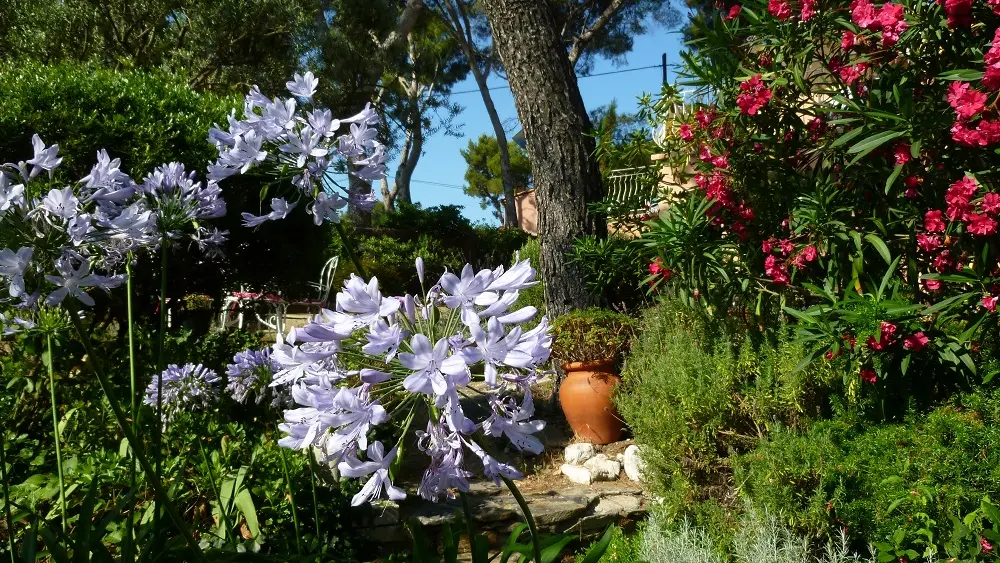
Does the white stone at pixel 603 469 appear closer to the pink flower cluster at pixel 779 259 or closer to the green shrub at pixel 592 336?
the green shrub at pixel 592 336

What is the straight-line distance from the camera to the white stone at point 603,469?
15.0ft

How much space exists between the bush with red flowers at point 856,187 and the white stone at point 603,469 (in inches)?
48.9

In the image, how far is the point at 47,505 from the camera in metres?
3.37

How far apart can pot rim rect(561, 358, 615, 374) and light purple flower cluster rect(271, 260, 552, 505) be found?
3671 millimetres

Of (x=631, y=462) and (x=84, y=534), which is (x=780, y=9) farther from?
(x=84, y=534)

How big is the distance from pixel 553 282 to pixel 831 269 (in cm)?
260

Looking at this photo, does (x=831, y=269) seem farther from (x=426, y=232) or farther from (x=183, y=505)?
(x=426, y=232)

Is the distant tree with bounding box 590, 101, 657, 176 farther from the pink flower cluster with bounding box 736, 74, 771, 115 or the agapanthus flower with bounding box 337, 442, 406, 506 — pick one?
the agapanthus flower with bounding box 337, 442, 406, 506

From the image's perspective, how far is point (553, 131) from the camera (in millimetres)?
5531

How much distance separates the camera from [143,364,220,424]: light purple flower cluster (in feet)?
9.84

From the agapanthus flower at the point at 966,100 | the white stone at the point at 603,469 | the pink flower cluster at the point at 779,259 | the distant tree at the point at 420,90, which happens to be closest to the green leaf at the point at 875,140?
the agapanthus flower at the point at 966,100

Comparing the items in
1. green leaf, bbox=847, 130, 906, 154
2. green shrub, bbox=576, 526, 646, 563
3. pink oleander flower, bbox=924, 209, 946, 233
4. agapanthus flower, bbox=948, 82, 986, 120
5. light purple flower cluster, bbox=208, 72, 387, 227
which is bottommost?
green shrub, bbox=576, 526, 646, 563

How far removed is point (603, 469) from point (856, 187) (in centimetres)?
229

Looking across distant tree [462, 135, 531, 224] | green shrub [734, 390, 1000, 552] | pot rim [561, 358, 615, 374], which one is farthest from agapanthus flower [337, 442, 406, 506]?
distant tree [462, 135, 531, 224]
